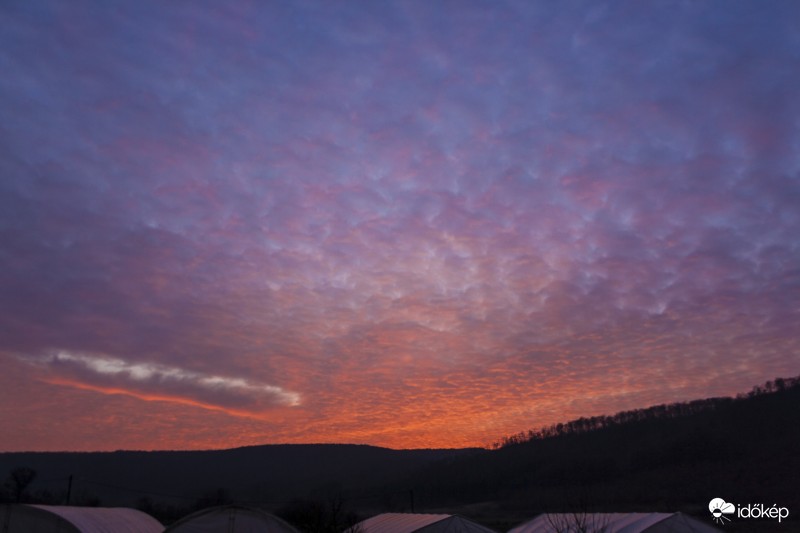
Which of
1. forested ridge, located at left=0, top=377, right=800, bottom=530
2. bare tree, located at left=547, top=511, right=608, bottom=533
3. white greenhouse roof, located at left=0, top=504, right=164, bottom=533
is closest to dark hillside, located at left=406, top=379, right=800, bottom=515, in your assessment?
forested ridge, located at left=0, top=377, right=800, bottom=530

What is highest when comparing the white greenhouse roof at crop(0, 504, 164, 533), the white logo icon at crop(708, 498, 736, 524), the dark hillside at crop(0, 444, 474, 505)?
the dark hillside at crop(0, 444, 474, 505)

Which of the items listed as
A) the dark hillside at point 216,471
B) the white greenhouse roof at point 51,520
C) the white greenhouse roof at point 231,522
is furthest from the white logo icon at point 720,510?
the dark hillside at point 216,471

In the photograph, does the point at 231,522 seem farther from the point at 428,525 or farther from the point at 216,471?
the point at 216,471

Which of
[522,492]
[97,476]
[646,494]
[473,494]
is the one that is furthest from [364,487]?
[646,494]

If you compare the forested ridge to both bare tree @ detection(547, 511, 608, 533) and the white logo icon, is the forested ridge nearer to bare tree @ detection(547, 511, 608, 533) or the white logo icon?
the white logo icon

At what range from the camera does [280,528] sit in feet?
80.1

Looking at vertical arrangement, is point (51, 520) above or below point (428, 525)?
above

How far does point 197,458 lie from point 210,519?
135119mm

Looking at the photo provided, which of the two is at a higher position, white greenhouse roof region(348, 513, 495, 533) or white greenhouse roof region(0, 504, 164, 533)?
white greenhouse roof region(0, 504, 164, 533)

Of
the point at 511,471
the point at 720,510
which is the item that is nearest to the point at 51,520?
the point at 720,510

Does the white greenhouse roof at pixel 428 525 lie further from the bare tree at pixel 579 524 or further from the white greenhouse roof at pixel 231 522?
the bare tree at pixel 579 524

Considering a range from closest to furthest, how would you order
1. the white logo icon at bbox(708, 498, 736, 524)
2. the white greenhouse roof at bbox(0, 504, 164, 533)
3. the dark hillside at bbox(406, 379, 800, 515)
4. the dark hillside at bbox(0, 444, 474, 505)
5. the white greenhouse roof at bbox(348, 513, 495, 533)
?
the white greenhouse roof at bbox(0, 504, 164, 533) → the white greenhouse roof at bbox(348, 513, 495, 533) → the white logo icon at bbox(708, 498, 736, 524) → the dark hillside at bbox(406, 379, 800, 515) → the dark hillside at bbox(0, 444, 474, 505)

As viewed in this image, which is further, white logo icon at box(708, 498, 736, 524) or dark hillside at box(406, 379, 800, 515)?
dark hillside at box(406, 379, 800, 515)

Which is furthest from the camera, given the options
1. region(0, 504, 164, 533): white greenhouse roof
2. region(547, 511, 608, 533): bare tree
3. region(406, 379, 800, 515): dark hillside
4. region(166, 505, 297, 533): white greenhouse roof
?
region(406, 379, 800, 515): dark hillside
